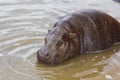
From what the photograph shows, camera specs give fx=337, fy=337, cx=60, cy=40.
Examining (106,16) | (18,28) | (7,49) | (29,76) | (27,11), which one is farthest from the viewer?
(27,11)

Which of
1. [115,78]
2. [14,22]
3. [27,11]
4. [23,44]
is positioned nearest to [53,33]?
[23,44]

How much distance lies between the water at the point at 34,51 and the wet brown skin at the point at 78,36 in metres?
0.13

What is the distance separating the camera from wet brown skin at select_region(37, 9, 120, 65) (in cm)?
525

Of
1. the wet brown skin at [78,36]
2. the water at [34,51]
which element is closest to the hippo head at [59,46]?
the wet brown skin at [78,36]

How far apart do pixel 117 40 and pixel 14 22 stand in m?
2.19

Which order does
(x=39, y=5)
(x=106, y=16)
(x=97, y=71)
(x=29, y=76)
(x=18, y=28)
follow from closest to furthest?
1. (x=29, y=76)
2. (x=97, y=71)
3. (x=106, y=16)
4. (x=18, y=28)
5. (x=39, y=5)

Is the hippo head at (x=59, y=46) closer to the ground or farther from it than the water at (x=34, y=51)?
farther from it

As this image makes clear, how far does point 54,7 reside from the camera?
8227 millimetres

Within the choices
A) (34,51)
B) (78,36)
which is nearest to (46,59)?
(34,51)

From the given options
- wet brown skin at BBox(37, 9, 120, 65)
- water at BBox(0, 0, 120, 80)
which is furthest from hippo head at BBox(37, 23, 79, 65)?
water at BBox(0, 0, 120, 80)

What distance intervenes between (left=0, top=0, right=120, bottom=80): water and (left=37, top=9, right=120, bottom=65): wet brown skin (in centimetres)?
13

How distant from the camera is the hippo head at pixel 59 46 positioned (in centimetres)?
517

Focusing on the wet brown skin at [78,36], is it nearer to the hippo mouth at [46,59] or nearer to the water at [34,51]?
the hippo mouth at [46,59]

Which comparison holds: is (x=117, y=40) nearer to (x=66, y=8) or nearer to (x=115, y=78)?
(x=115, y=78)
